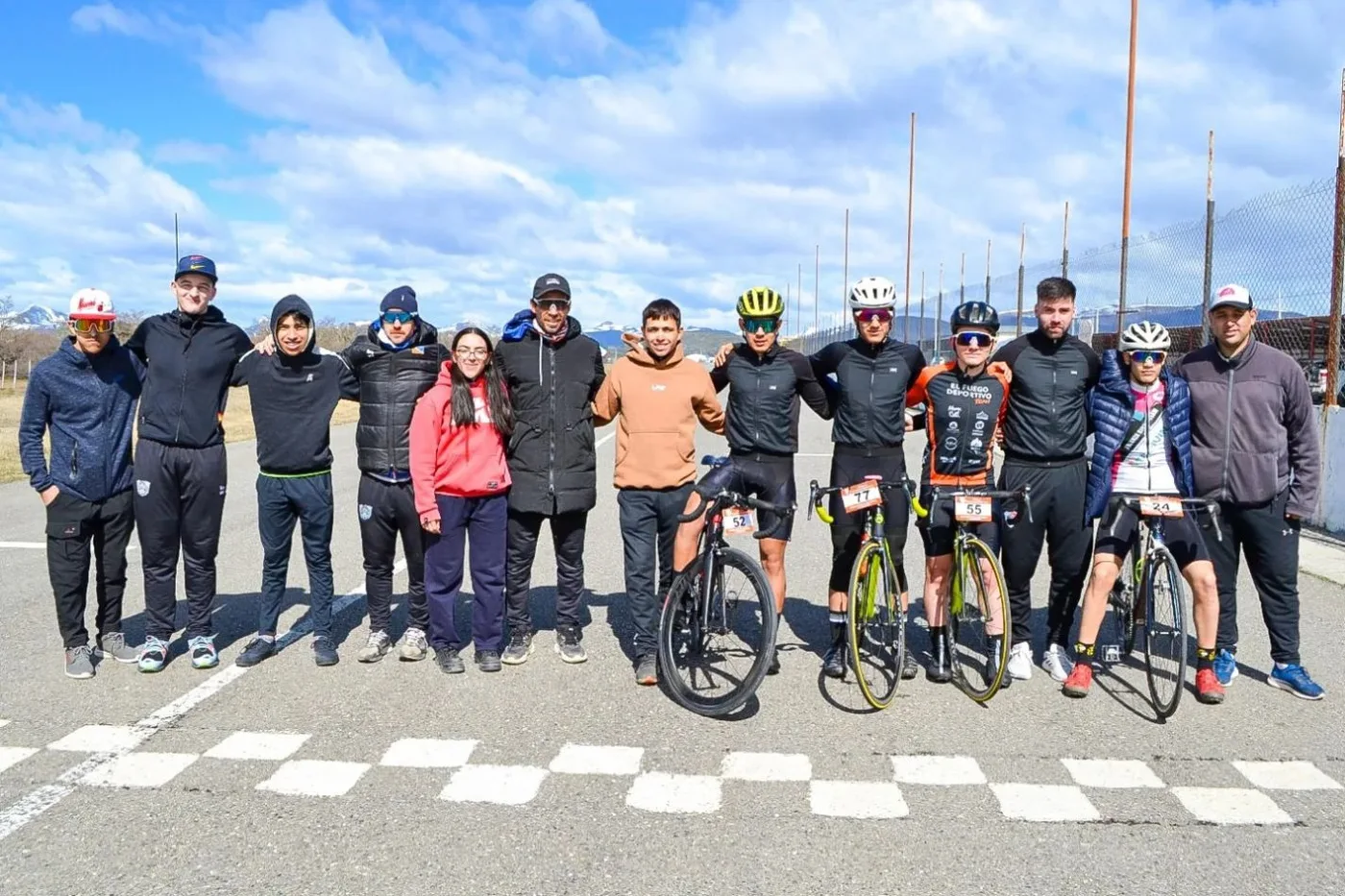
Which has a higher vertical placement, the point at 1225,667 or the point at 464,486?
the point at 464,486

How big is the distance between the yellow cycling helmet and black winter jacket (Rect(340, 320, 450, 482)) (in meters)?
1.86

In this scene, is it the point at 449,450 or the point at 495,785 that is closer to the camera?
the point at 495,785

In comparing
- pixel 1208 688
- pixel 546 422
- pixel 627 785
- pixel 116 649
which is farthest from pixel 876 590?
pixel 116 649

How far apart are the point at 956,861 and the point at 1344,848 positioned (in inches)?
55.5

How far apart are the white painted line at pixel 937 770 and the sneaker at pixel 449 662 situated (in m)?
2.54

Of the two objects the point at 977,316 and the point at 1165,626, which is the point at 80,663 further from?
the point at 1165,626

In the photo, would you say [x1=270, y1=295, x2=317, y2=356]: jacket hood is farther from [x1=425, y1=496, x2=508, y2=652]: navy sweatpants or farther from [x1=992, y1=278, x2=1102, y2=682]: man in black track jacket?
[x1=992, y1=278, x2=1102, y2=682]: man in black track jacket

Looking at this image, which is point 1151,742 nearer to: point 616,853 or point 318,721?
point 616,853

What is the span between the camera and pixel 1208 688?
5410mm

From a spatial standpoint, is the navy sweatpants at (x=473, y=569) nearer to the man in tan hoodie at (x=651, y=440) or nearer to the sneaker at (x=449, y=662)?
the sneaker at (x=449, y=662)

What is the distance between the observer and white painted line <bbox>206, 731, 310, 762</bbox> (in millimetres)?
4488

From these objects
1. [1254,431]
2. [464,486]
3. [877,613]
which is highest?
[1254,431]

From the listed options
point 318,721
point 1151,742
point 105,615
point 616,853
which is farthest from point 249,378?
point 1151,742

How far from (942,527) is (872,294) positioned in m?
1.34
